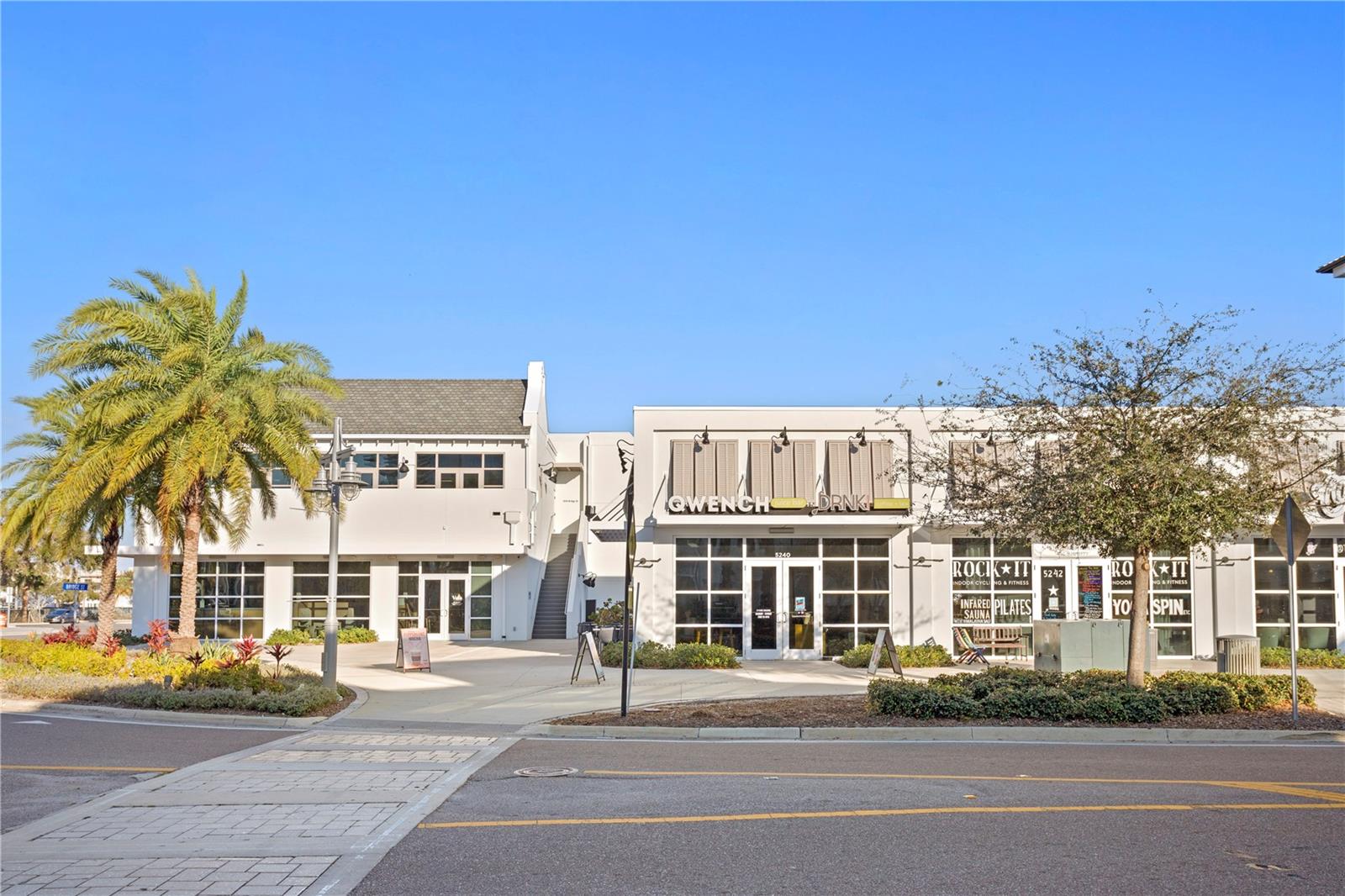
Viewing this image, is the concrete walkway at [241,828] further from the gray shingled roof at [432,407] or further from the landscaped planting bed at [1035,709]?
the gray shingled roof at [432,407]

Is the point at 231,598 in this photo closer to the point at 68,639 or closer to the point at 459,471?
the point at 459,471

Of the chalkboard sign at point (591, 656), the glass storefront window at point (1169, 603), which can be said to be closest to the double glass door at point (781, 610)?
the chalkboard sign at point (591, 656)

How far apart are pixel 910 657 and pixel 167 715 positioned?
14.9 metres

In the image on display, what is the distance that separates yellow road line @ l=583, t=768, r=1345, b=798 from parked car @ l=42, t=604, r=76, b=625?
2171 inches

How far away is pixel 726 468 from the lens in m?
28.2

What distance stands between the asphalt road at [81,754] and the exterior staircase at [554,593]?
22499mm

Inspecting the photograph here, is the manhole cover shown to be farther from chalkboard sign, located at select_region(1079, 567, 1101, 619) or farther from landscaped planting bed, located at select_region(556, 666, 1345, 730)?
chalkboard sign, located at select_region(1079, 567, 1101, 619)

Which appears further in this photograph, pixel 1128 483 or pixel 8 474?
pixel 8 474

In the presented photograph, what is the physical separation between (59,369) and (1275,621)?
27806 mm

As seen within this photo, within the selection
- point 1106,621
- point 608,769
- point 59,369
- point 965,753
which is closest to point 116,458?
point 59,369

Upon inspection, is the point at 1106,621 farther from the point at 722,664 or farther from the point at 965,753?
the point at 965,753

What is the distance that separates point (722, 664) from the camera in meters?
24.8

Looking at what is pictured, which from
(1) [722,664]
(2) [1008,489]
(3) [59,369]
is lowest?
(1) [722,664]

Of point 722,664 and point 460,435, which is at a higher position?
point 460,435
